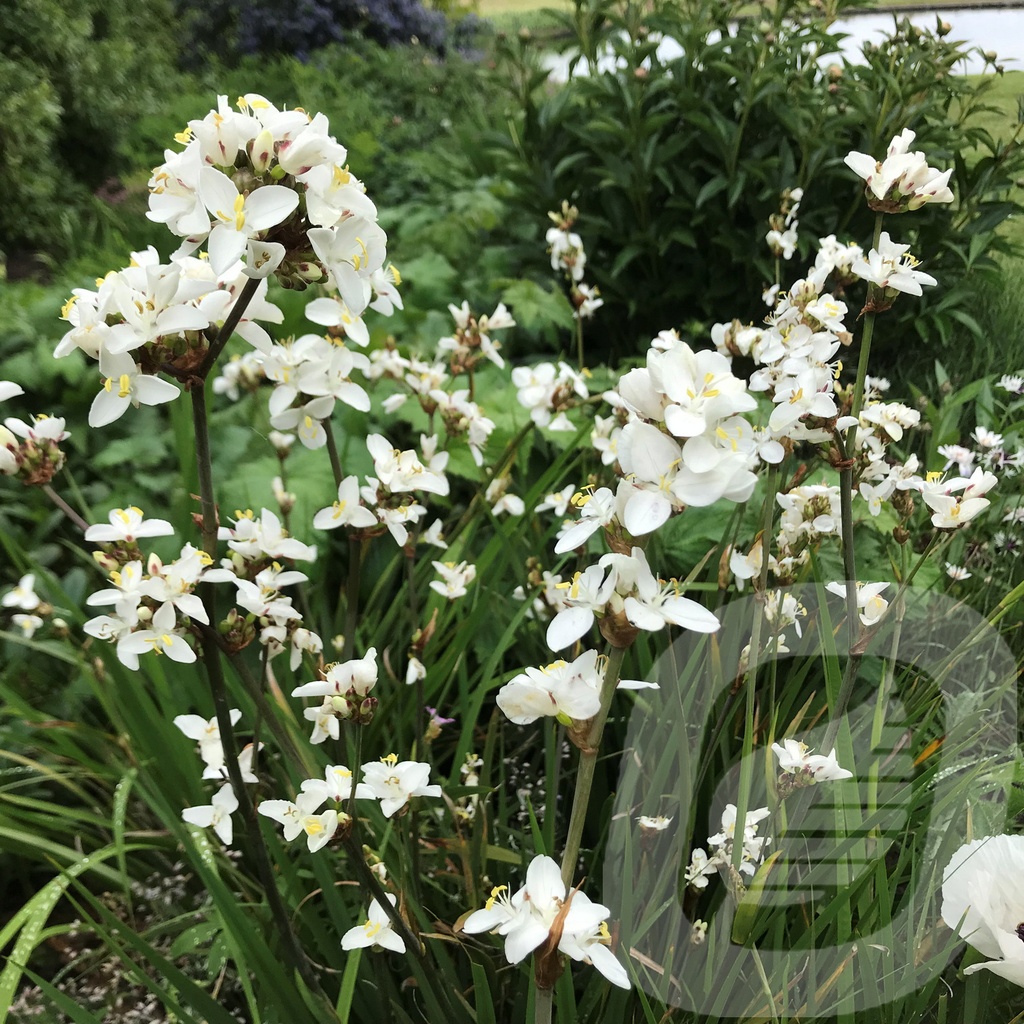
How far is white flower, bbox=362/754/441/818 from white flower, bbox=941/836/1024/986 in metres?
0.29

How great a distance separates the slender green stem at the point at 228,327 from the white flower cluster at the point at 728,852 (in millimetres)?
464

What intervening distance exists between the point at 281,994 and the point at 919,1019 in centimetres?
45

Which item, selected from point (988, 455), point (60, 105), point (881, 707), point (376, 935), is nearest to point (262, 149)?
point (376, 935)

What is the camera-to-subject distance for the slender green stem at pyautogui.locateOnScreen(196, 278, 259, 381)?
44 centimetres

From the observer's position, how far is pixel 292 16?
3639mm

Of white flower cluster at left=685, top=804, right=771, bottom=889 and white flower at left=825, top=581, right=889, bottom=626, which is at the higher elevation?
white flower at left=825, top=581, right=889, bottom=626

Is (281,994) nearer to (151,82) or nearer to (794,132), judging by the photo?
(794,132)

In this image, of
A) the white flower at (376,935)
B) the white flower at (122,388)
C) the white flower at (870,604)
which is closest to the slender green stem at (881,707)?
the white flower at (870,604)

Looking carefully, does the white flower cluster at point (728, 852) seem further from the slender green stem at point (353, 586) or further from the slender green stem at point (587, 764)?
the slender green stem at point (353, 586)

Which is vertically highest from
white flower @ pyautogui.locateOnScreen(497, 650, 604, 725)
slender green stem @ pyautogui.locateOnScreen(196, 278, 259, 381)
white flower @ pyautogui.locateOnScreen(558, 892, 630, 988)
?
slender green stem @ pyautogui.locateOnScreen(196, 278, 259, 381)

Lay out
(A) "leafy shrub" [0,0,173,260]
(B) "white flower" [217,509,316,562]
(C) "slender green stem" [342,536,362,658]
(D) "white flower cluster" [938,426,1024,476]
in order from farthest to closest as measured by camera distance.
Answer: (A) "leafy shrub" [0,0,173,260] < (D) "white flower cluster" [938,426,1024,476] < (C) "slender green stem" [342,536,362,658] < (B) "white flower" [217,509,316,562]

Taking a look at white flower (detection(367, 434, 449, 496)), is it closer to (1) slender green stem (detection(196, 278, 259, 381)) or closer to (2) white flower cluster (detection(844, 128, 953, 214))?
(1) slender green stem (detection(196, 278, 259, 381))

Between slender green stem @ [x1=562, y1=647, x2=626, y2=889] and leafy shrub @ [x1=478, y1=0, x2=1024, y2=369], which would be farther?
leafy shrub @ [x1=478, y1=0, x2=1024, y2=369]

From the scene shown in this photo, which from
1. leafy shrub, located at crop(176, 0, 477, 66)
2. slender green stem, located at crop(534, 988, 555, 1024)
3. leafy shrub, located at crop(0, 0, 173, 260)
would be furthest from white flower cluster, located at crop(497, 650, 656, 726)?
leafy shrub, located at crop(176, 0, 477, 66)
